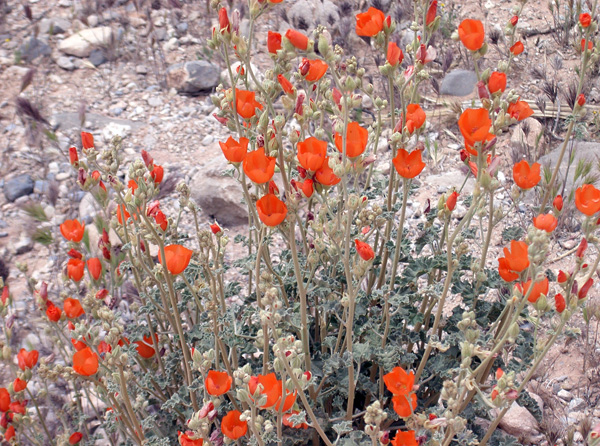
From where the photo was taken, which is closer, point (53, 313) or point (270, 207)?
point (270, 207)

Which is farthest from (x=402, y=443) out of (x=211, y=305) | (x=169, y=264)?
(x=169, y=264)

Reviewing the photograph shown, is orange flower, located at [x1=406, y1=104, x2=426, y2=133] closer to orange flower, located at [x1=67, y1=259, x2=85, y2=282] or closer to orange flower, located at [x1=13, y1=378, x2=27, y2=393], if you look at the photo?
orange flower, located at [x1=67, y1=259, x2=85, y2=282]

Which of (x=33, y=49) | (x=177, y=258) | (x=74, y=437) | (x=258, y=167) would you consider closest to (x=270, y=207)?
(x=258, y=167)

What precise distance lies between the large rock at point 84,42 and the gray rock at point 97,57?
36mm

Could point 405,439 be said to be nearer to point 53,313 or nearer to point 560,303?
point 560,303

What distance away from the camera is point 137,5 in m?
5.63

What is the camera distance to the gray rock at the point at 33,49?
5.13m

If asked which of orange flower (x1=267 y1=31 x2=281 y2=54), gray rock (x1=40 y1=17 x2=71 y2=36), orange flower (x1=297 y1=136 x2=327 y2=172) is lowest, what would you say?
gray rock (x1=40 y1=17 x2=71 y2=36)

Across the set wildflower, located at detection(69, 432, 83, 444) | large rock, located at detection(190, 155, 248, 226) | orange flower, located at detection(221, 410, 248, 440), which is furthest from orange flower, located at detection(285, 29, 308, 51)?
large rock, located at detection(190, 155, 248, 226)

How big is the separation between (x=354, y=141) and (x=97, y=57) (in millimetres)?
4482

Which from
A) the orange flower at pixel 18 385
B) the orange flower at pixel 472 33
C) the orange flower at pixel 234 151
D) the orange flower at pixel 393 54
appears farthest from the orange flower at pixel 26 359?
the orange flower at pixel 472 33

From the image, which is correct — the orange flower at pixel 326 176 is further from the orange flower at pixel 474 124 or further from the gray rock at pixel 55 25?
the gray rock at pixel 55 25

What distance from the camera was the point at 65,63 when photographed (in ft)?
17.1

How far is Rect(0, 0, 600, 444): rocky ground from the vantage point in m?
3.72
